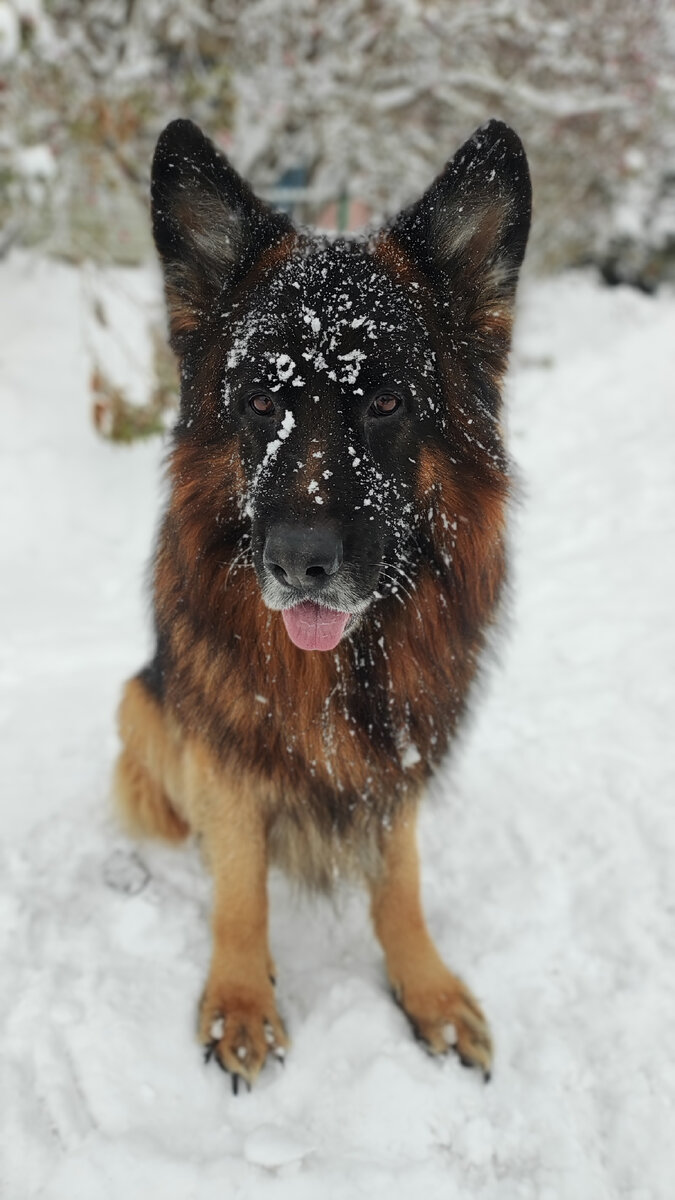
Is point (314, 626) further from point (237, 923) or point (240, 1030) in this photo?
point (240, 1030)

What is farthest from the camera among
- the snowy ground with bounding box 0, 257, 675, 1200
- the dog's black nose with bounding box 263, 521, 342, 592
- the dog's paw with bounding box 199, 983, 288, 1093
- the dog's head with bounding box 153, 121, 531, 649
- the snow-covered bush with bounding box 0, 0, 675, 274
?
the snow-covered bush with bounding box 0, 0, 675, 274

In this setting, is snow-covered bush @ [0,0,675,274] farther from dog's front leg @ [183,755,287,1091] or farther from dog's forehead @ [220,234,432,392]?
dog's front leg @ [183,755,287,1091]

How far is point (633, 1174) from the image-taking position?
1969 millimetres

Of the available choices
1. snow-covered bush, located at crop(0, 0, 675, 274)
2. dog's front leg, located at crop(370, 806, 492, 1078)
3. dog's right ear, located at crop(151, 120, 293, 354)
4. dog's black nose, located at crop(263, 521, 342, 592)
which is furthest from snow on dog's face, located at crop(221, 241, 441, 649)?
snow-covered bush, located at crop(0, 0, 675, 274)

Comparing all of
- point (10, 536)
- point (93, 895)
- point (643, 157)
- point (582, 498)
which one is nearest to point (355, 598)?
point (93, 895)

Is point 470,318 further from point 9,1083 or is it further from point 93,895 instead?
point 9,1083

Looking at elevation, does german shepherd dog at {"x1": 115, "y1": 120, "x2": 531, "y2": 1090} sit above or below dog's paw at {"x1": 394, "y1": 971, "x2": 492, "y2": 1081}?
above

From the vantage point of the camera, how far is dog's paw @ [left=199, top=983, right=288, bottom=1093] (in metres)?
2.16

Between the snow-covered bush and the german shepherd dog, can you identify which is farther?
the snow-covered bush

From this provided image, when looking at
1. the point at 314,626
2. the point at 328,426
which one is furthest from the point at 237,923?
the point at 328,426

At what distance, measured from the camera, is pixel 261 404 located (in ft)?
6.26

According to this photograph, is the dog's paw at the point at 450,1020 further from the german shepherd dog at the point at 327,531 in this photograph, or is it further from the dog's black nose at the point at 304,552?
the dog's black nose at the point at 304,552

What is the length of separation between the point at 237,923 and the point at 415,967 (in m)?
0.58

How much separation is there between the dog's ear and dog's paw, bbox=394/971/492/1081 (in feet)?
6.52
